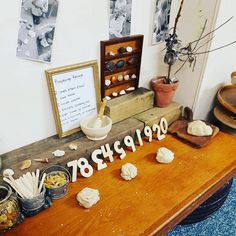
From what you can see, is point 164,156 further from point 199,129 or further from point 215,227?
point 215,227

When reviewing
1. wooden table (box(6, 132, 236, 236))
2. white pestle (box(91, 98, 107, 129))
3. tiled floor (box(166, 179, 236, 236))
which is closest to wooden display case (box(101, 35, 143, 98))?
white pestle (box(91, 98, 107, 129))

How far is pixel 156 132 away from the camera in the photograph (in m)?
1.28


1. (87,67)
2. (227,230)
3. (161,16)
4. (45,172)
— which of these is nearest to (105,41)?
(87,67)

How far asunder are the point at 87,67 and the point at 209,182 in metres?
0.68

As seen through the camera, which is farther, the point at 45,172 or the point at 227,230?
the point at 227,230

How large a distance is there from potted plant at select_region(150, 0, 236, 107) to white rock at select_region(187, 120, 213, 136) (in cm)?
18

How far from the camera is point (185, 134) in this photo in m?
1.26

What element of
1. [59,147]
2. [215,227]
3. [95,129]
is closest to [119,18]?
[95,129]

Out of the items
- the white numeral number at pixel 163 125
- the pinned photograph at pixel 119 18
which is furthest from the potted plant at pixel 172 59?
the pinned photograph at pixel 119 18

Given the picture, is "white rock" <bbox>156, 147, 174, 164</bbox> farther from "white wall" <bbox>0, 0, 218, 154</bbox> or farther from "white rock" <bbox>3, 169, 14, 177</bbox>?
"white rock" <bbox>3, 169, 14, 177</bbox>

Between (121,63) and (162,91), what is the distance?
0.86ft

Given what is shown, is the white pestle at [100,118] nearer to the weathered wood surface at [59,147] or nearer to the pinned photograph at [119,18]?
the weathered wood surface at [59,147]

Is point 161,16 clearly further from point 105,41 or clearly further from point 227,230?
point 227,230

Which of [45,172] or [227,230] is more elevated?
[45,172]
